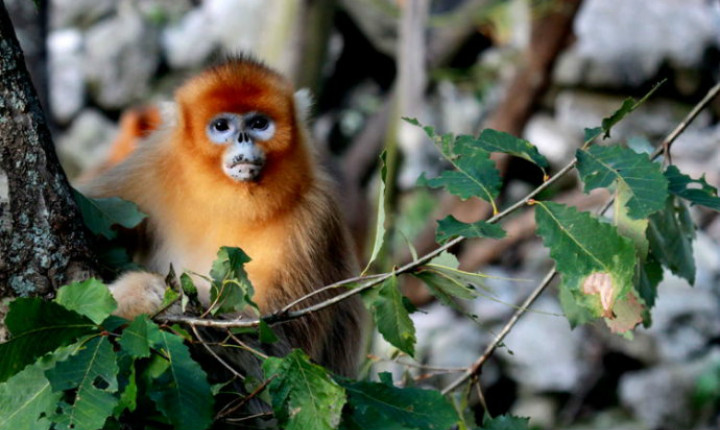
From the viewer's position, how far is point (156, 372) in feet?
6.31

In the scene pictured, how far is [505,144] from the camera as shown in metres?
2.19

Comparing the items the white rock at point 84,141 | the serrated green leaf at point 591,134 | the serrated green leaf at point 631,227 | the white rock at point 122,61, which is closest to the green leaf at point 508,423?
the serrated green leaf at point 631,227

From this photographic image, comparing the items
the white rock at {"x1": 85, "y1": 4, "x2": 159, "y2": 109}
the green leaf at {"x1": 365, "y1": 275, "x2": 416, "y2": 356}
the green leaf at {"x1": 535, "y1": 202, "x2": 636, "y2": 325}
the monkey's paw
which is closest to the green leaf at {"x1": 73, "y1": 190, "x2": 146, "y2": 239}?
the monkey's paw

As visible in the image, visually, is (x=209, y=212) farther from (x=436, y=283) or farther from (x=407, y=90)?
(x=407, y=90)

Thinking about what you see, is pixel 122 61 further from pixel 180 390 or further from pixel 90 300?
pixel 180 390

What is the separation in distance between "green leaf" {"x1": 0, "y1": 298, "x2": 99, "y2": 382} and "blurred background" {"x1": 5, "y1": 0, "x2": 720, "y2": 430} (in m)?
4.05

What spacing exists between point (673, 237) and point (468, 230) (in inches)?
36.7

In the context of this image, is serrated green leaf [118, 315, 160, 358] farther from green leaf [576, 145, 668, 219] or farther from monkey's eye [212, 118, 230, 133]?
monkey's eye [212, 118, 230, 133]

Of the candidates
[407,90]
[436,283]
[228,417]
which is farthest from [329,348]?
[407,90]

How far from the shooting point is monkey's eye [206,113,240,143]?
11.0 ft

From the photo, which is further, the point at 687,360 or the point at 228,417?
the point at 687,360

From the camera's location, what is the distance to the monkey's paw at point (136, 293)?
8.57 feet

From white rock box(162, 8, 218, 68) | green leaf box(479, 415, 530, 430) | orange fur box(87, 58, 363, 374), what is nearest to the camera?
green leaf box(479, 415, 530, 430)

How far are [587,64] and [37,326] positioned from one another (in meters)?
9.93
